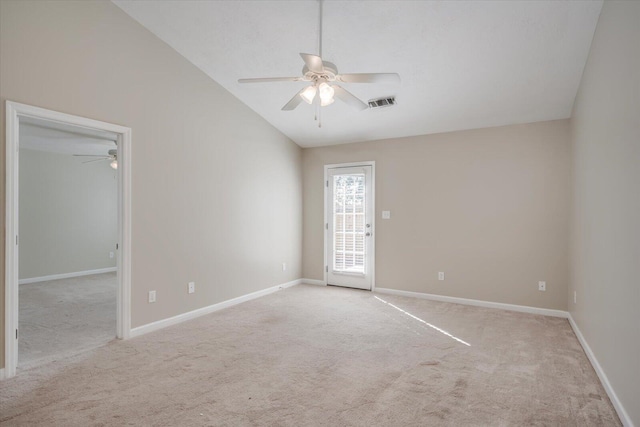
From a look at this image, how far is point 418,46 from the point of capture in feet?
10.8

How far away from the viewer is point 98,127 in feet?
10.5

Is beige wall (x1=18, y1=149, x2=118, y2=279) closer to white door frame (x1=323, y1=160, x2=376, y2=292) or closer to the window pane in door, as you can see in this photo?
white door frame (x1=323, y1=160, x2=376, y2=292)

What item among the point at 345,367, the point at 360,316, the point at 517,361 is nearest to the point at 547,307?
the point at 517,361

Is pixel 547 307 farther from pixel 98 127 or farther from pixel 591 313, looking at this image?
pixel 98 127

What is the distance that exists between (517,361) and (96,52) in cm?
472

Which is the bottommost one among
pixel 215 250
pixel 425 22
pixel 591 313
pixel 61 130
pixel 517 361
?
pixel 517 361

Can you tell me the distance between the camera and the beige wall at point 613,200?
6.18 ft

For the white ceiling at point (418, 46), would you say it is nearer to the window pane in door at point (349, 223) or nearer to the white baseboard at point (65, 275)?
the window pane in door at point (349, 223)

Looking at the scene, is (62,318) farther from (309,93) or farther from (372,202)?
(372,202)

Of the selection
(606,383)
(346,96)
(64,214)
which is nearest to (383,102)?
(346,96)

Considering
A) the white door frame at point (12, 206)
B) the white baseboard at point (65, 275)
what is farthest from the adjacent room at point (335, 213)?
the white baseboard at point (65, 275)

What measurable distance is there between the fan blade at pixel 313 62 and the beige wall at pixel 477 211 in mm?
3022

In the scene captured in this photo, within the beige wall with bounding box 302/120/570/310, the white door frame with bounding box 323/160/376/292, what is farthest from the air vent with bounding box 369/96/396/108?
the white door frame with bounding box 323/160/376/292

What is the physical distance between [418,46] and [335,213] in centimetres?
321
